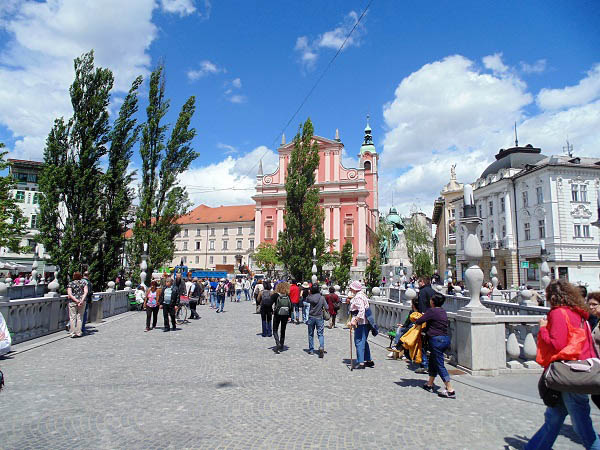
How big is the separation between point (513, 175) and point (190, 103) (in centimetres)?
3613

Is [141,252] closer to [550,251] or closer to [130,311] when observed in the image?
[130,311]

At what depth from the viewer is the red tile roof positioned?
252 feet

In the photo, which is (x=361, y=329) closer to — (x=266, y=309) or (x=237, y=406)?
(x=237, y=406)

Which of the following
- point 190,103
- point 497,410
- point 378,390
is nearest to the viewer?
point 497,410

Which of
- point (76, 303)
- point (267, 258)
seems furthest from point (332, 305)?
point (267, 258)

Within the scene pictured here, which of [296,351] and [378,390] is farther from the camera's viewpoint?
[296,351]

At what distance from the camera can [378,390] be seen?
612cm

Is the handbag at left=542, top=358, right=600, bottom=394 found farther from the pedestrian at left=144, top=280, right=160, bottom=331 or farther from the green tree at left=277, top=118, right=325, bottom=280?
the green tree at left=277, top=118, right=325, bottom=280

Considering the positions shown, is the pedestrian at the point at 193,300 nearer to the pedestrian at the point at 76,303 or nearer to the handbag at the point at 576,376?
the pedestrian at the point at 76,303

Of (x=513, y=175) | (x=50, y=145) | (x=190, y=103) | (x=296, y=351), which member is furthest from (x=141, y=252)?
(x=513, y=175)

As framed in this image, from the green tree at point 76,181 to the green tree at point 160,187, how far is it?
6308 millimetres

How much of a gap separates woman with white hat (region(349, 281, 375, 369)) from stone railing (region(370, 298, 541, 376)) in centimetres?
165

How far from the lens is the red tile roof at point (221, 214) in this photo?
252ft

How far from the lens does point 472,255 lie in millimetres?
7496
